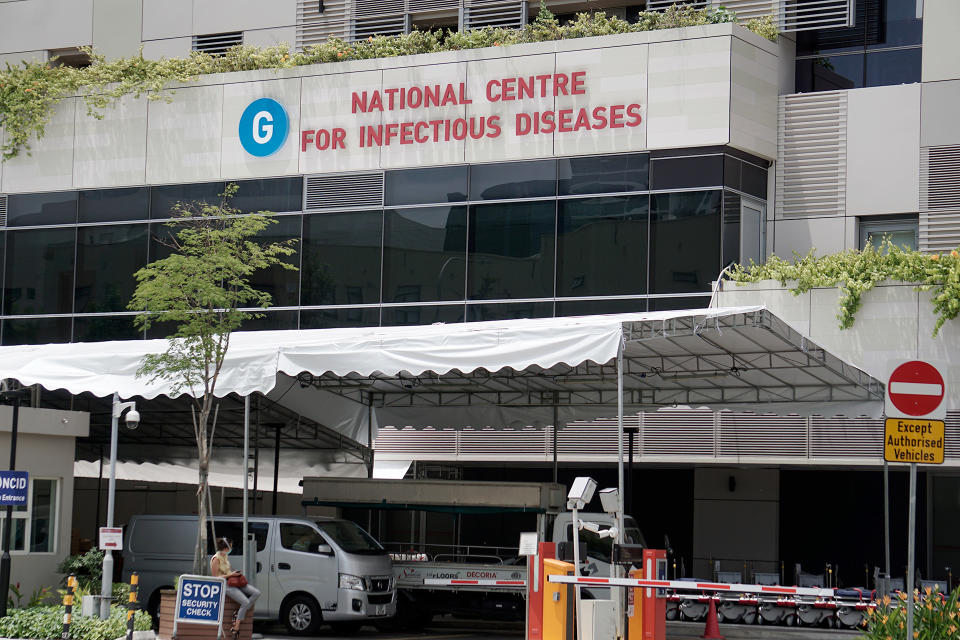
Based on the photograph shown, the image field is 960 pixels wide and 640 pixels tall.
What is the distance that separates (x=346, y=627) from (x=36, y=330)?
505 inches

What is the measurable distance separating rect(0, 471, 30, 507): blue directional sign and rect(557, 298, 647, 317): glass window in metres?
12.0

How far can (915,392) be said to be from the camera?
12.3m

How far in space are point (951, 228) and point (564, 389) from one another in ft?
27.2

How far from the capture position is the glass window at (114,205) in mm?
30781

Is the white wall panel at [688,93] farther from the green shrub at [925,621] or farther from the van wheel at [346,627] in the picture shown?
the green shrub at [925,621]

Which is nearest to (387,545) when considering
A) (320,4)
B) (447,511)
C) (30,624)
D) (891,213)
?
(447,511)

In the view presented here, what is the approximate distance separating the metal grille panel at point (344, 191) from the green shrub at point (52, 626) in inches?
480

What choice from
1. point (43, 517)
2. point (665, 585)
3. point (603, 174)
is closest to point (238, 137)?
point (603, 174)

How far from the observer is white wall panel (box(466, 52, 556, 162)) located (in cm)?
2742

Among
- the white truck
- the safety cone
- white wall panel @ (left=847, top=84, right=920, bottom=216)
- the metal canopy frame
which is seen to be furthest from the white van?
white wall panel @ (left=847, top=84, right=920, bottom=216)

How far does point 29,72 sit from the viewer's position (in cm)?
3184

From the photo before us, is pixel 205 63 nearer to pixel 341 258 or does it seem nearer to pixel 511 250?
pixel 341 258

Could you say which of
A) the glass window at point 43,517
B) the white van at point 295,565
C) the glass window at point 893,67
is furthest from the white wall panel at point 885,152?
the glass window at point 43,517

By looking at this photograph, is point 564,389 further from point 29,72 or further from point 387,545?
point 29,72
